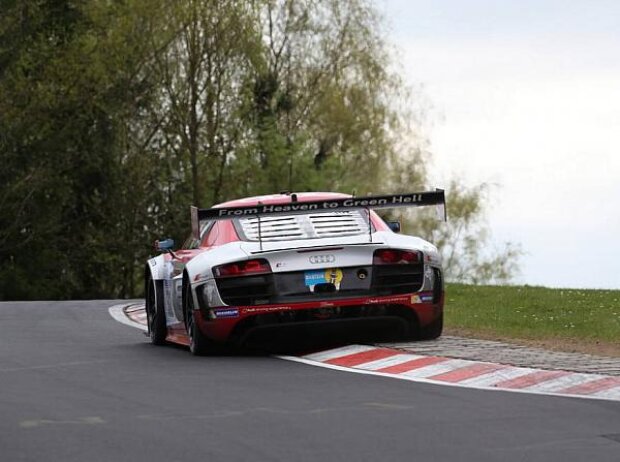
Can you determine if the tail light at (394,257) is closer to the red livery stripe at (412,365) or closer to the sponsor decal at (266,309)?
the sponsor decal at (266,309)

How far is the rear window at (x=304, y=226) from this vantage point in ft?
46.5

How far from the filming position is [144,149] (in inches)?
2153

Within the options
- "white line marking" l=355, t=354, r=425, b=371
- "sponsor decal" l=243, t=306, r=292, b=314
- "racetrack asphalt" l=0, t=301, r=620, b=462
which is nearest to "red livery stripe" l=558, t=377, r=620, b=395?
"racetrack asphalt" l=0, t=301, r=620, b=462

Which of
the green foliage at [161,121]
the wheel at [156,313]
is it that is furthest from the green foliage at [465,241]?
the wheel at [156,313]

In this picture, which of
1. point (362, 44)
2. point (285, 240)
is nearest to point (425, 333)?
point (285, 240)

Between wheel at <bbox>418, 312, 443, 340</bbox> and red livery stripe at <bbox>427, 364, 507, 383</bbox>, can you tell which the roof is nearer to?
wheel at <bbox>418, 312, 443, 340</bbox>

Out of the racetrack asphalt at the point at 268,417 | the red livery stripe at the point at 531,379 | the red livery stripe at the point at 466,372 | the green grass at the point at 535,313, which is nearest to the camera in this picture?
the racetrack asphalt at the point at 268,417

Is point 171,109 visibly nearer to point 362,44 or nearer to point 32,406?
point 362,44

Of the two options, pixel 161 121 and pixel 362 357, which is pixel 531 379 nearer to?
pixel 362 357

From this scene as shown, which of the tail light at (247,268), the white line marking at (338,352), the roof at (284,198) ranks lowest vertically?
the white line marking at (338,352)

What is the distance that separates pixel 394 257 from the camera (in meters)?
13.9

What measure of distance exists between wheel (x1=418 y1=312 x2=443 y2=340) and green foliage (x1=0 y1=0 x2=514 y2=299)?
123ft

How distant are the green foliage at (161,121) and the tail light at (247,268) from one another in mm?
37936

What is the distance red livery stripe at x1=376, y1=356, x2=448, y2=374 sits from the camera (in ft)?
40.5
